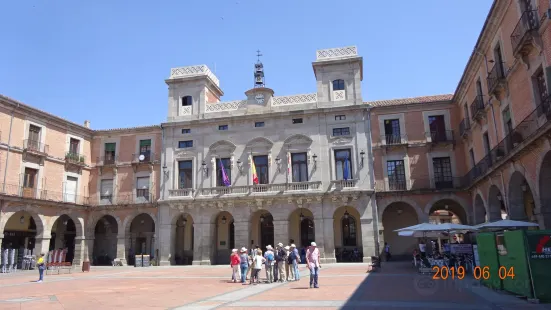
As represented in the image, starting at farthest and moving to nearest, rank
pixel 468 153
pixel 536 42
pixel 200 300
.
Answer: pixel 468 153 < pixel 536 42 < pixel 200 300

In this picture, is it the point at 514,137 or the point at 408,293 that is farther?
the point at 514,137

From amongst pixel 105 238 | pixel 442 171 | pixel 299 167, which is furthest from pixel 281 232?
pixel 105 238

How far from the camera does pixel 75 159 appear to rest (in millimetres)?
33406

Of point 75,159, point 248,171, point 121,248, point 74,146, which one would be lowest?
point 121,248

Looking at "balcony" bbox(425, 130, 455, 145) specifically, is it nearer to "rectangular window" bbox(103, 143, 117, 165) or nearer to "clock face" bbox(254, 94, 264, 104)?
"clock face" bbox(254, 94, 264, 104)

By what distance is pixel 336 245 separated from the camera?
100 feet

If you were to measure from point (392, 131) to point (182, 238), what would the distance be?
700 inches

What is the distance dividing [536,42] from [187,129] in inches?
938

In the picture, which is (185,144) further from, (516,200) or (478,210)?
(516,200)

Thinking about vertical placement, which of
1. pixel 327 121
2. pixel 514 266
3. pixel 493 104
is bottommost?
pixel 514 266

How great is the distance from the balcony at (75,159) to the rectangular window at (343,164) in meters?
19.9

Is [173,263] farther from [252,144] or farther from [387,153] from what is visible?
[387,153]

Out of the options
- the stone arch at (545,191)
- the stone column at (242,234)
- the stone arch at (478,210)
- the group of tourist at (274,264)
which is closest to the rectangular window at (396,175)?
the stone arch at (478,210)

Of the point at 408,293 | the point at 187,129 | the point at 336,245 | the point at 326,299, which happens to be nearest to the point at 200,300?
the point at 326,299
